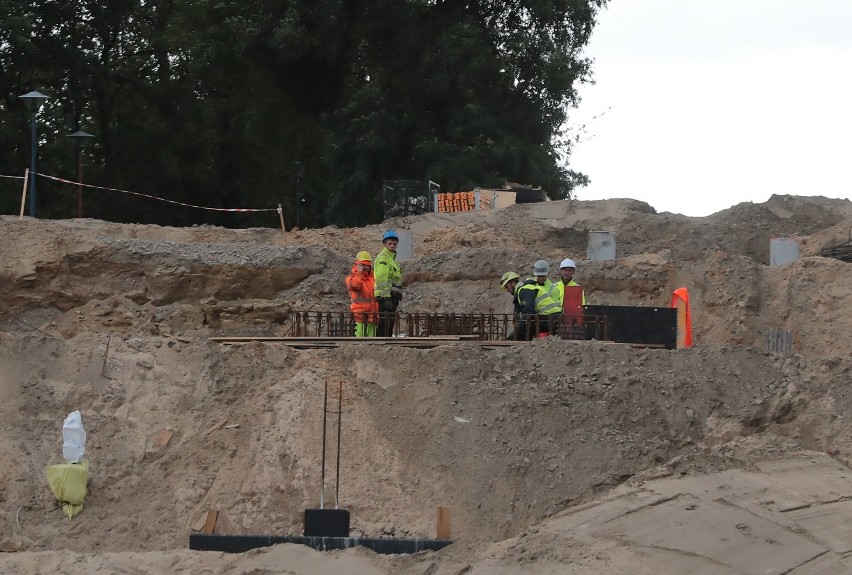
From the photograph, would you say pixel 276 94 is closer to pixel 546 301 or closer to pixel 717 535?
pixel 546 301

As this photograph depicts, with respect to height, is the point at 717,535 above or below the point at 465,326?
below

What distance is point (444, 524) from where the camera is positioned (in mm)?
14438

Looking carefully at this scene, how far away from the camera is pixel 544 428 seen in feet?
52.1

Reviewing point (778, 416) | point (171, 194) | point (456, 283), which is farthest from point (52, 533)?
point (171, 194)

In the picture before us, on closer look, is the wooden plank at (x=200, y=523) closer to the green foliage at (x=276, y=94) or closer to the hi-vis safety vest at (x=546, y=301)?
the hi-vis safety vest at (x=546, y=301)

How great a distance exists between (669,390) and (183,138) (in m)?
21.9

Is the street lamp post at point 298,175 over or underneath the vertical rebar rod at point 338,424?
over

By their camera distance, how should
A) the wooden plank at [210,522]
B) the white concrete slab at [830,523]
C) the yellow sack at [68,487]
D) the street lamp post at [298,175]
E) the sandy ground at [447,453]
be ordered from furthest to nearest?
the street lamp post at [298,175]
the yellow sack at [68,487]
the wooden plank at [210,522]
the sandy ground at [447,453]
the white concrete slab at [830,523]

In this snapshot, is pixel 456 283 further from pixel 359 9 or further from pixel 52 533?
pixel 359 9

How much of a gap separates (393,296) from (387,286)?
0.82ft

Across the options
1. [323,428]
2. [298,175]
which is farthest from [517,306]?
[298,175]

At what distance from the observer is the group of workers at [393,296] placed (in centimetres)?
1850

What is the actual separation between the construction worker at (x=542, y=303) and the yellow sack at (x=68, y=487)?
19.0 feet

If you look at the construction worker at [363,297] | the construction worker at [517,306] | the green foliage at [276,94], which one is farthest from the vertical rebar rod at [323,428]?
the green foliage at [276,94]
